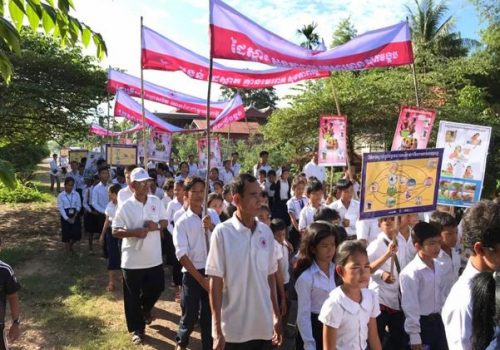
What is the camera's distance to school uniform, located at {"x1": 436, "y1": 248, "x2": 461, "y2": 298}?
343 cm

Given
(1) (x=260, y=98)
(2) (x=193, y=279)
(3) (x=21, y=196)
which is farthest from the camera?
(1) (x=260, y=98)

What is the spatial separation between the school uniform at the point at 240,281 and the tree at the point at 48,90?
926 cm

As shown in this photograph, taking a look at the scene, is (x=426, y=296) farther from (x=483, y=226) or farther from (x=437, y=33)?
(x=437, y=33)

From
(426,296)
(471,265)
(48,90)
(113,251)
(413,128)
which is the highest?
(48,90)

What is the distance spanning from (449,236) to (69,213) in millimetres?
6967

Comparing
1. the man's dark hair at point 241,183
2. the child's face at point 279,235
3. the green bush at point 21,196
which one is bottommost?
the green bush at point 21,196

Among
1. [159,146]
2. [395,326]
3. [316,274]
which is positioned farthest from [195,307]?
[159,146]

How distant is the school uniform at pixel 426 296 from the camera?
130 inches

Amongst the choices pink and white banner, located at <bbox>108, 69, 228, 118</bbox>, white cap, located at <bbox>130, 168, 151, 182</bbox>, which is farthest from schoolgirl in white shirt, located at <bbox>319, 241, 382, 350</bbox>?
pink and white banner, located at <bbox>108, 69, 228, 118</bbox>

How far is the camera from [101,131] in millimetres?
23016

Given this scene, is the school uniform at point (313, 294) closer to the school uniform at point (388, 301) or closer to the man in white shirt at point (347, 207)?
the school uniform at point (388, 301)

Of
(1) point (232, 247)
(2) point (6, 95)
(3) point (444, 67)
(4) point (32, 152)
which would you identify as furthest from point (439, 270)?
(4) point (32, 152)

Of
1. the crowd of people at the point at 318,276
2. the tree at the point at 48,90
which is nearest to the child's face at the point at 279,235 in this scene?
the crowd of people at the point at 318,276

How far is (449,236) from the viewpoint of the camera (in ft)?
12.2
